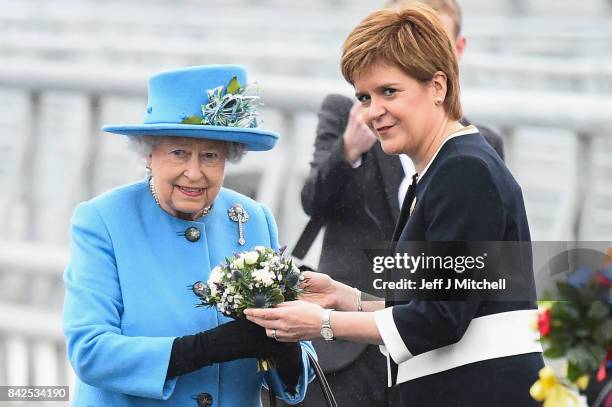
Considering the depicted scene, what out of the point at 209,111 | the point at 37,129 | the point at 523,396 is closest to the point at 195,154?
the point at 209,111

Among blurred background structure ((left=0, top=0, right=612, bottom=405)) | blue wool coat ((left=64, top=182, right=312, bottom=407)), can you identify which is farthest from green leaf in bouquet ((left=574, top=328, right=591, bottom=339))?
blurred background structure ((left=0, top=0, right=612, bottom=405))

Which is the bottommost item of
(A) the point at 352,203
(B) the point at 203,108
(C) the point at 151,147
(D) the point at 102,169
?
(A) the point at 352,203

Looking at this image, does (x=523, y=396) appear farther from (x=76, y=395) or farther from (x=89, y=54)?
(x=89, y=54)

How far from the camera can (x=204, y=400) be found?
3.88 meters

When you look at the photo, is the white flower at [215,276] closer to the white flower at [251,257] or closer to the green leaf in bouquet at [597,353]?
the white flower at [251,257]

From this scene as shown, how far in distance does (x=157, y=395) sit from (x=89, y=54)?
6033mm

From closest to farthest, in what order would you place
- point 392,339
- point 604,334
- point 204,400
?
point 604,334 < point 392,339 < point 204,400

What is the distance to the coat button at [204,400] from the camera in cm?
388

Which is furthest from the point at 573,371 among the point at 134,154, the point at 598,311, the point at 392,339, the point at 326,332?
the point at 134,154

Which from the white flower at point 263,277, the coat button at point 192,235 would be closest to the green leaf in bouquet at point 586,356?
the white flower at point 263,277

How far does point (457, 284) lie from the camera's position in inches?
137

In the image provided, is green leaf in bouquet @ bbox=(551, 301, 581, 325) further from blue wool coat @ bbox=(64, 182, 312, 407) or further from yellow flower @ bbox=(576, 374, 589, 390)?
blue wool coat @ bbox=(64, 182, 312, 407)

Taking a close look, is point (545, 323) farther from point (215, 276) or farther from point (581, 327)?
point (215, 276)

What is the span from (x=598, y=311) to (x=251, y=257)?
129 cm
